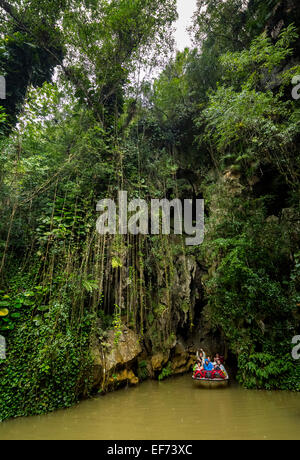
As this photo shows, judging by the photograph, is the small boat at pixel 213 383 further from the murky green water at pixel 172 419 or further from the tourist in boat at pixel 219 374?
the murky green water at pixel 172 419

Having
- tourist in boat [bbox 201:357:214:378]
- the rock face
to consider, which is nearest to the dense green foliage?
the rock face

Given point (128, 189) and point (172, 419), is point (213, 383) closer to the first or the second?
point (172, 419)

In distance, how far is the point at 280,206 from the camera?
7.02m

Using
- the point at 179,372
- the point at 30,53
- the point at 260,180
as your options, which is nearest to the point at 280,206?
the point at 260,180

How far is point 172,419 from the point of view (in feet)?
10.9

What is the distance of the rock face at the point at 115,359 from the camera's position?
4.53 m

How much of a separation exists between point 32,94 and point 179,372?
8.82 metres

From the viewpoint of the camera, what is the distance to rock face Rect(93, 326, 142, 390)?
A: 453 centimetres

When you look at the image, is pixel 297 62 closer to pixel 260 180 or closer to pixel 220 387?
pixel 260 180

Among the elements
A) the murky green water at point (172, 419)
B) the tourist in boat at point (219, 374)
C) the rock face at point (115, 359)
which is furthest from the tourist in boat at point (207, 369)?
the rock face at point (115, 359)

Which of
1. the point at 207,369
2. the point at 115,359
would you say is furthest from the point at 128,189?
the point at 207,369

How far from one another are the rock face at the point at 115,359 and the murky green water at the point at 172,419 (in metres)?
0.32

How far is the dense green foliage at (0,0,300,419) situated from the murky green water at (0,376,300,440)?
44 centimetres
